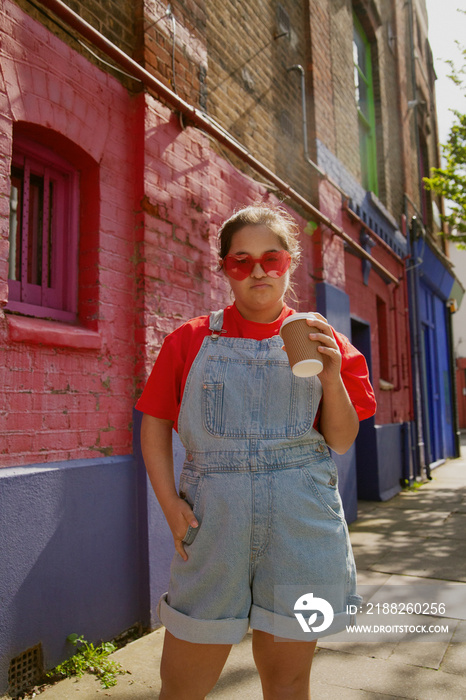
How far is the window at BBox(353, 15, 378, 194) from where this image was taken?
9.64 m

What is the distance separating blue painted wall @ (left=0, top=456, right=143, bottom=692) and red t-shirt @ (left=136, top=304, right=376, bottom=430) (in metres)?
1.30

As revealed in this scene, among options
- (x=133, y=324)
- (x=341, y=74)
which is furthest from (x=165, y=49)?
(x=341, y=74)

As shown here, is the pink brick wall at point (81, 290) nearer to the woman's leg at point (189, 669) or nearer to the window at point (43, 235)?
the window at point (43, 235)

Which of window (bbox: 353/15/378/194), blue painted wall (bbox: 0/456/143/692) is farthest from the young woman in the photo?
window (bbox: 353/15/378/194)

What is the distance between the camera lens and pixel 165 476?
66.9 inches

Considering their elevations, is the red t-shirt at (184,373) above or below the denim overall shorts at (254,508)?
above

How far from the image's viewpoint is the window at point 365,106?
9.64 m

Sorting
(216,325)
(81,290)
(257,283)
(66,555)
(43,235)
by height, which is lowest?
(66,555)

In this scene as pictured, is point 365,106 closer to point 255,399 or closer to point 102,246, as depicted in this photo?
point 102,246

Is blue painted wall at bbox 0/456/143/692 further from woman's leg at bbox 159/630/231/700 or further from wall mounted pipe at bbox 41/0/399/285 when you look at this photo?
wall mounted pipe at bbox 41/0/399/285

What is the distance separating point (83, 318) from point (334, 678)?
242cm

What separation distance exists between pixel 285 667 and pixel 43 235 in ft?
8.68

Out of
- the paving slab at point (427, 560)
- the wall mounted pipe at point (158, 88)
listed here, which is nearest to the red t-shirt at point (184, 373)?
the wall mounted pipe at point (158, 88)

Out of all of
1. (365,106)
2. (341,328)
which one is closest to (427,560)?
(341,328)
